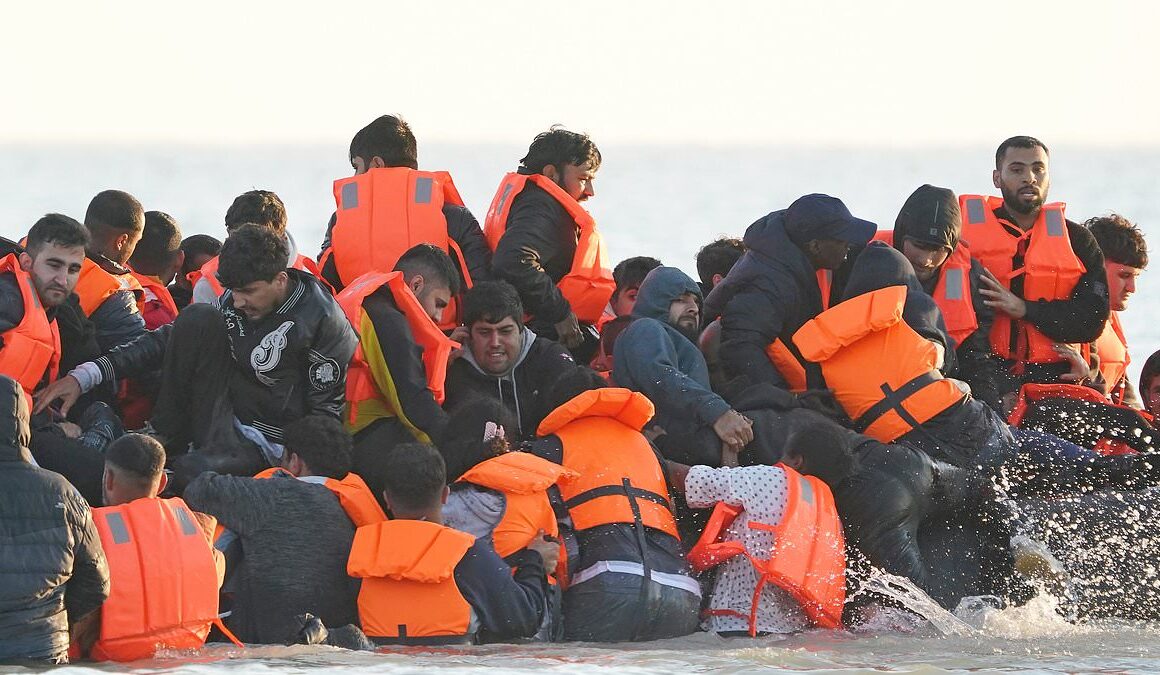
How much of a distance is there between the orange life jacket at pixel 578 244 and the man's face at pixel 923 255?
4.34 feet

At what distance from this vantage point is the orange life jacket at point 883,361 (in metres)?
6.41

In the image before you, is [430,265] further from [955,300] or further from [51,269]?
[955,300]

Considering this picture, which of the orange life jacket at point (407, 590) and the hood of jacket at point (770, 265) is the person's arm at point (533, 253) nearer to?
the hood of jacket at point (770, 265)

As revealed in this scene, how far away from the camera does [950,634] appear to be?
5.99 m

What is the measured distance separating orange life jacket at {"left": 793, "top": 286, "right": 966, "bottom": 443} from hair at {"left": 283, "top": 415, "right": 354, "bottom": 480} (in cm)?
195

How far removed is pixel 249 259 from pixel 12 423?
4.30ft

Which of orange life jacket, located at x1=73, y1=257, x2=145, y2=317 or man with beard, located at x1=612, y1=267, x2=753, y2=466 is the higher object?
orange life jacket, located at x1=73, y1=257, x2=145, y2=317

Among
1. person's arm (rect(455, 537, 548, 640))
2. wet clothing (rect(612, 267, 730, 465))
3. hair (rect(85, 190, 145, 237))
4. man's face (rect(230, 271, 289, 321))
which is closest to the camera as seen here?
person's arm (rect(455, 537, 548, 640))

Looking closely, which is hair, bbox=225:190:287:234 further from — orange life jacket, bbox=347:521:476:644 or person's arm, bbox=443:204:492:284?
orange life jacket, bbox=347:521:476:644

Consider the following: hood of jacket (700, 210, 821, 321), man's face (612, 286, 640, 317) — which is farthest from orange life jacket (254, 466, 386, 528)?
man's face (612, 286, 640, 317)

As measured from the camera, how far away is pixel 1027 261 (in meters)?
7.65

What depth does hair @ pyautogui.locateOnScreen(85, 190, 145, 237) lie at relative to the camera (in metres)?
6.62

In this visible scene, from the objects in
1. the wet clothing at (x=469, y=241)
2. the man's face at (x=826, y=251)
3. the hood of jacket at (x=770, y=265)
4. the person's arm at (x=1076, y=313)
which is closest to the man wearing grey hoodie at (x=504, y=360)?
the wet clothing at (x=469, y=241)

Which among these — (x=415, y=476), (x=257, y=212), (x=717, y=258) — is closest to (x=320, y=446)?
(x=415, y=476)
